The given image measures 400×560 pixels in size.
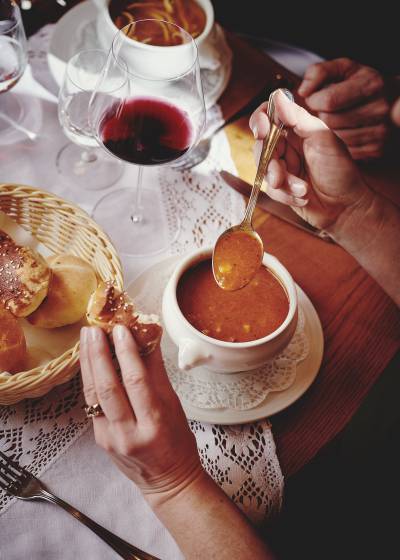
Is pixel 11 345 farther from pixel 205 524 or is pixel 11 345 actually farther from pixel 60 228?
pixel 205 524

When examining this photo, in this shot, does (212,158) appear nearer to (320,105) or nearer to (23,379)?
(320,105)

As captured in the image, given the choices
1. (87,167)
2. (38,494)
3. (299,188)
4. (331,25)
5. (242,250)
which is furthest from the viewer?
(331,25)

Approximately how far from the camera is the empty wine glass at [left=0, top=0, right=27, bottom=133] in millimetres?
1058

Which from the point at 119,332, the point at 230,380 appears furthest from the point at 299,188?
the point at 119,332

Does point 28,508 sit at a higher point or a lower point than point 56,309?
lower

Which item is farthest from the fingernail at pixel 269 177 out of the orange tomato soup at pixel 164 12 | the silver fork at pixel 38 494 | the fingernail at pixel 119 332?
the silver fork at pixel 38 494

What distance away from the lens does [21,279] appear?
33.9 inches

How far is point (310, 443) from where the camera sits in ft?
A: 2.89

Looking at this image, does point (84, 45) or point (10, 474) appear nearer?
point (10, 474)

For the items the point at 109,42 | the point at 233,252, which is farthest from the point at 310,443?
the point at 109,42

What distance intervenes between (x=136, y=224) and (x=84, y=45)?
48cm

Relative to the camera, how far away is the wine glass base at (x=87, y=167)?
1157 mm

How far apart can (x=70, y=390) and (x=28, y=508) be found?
195 millimetres

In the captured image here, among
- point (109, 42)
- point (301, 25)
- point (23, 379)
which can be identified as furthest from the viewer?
point (301, 25)
